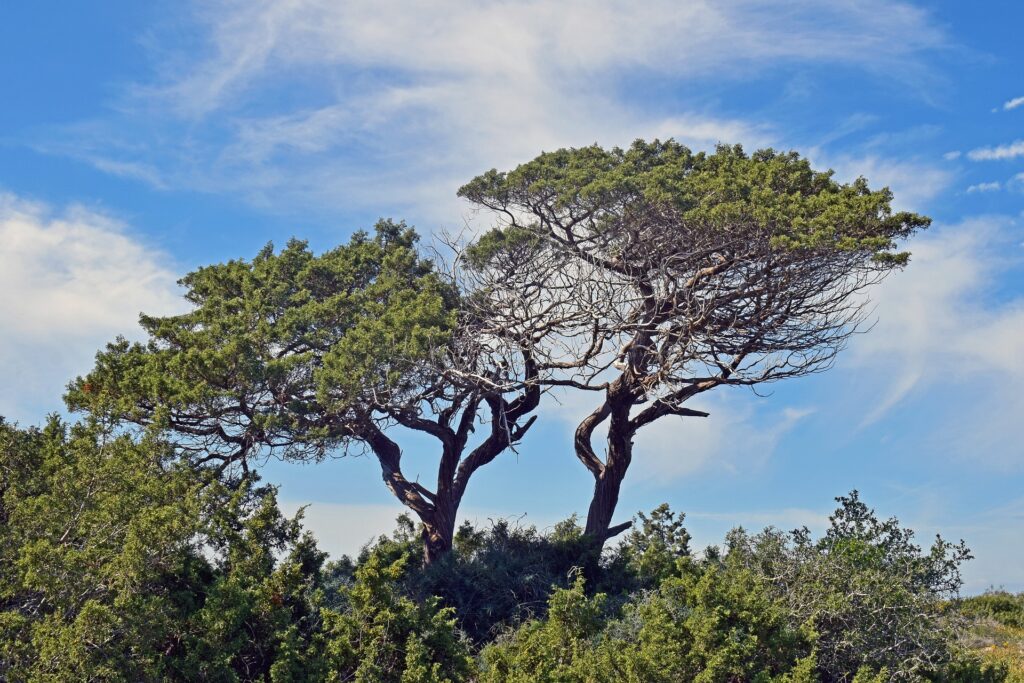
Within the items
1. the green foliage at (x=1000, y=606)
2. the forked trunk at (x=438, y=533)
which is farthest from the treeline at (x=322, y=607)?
the green foliage at (x=1000, y=606)

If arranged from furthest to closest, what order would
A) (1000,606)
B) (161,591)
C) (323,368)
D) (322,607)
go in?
(1000,606) < (323,368) < (322,607) < (161,591)

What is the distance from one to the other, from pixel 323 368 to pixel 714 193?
733cm

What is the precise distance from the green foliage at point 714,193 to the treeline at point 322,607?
465cm

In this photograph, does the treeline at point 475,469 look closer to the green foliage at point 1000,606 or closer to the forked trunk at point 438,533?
the forked trunk at point 438,533

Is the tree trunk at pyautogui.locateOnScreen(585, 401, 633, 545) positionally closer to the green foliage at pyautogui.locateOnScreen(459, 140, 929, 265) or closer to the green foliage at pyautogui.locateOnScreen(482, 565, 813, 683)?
the green foliage at pyautogui.locateOnScreen(459, 140, 929, 265)

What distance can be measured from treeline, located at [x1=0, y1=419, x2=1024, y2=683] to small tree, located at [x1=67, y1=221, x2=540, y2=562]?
2187mm

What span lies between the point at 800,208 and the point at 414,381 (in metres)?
7.36

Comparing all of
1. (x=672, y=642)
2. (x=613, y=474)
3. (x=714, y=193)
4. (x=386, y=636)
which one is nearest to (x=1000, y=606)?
(x=613, y=474)

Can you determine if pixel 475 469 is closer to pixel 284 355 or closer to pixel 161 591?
pixel 284 355

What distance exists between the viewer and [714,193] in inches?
670

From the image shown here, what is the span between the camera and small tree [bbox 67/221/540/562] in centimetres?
1666

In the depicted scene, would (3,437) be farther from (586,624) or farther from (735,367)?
(735,367)

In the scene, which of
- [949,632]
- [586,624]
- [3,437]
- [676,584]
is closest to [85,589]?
[3,437]

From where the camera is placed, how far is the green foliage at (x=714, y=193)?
651 inches
